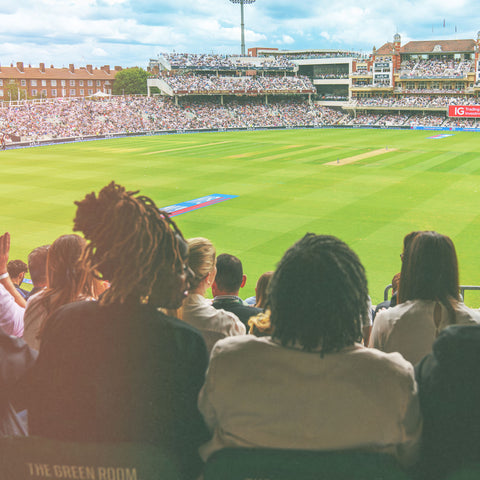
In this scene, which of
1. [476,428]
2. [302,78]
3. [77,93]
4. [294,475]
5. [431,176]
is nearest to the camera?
[294,475]

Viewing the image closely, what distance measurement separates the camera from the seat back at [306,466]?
206 centimetres

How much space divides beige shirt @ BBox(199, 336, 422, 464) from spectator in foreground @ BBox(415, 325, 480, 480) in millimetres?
99

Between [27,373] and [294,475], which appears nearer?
[294,475]

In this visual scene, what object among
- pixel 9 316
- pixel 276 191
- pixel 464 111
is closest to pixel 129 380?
pixel 9 316

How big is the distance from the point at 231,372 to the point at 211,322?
1.65 m

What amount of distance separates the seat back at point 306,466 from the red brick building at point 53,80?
121m

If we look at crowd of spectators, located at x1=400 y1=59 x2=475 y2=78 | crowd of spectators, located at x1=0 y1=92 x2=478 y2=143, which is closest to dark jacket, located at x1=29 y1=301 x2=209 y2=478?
crowd of spectators, located at x1=0 y1=92 x2=478 y2=143

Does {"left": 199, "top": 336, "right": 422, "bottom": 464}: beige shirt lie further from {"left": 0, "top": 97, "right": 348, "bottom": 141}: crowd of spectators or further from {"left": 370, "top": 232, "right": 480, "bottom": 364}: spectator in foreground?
{"left": 0, "top": 97, "right": 348, "bottom": 141}: crowd of spectators

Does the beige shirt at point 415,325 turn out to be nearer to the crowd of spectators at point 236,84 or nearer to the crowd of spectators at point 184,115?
the crowd of spectators at point 184,115

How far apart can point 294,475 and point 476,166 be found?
3577 centimetres

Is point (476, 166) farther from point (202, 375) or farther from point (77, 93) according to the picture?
point (77, 93)

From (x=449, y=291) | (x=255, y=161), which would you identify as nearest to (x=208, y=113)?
(x=255, y=161)

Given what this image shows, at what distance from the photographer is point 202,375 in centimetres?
238

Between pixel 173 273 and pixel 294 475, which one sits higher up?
pixel 173 273
